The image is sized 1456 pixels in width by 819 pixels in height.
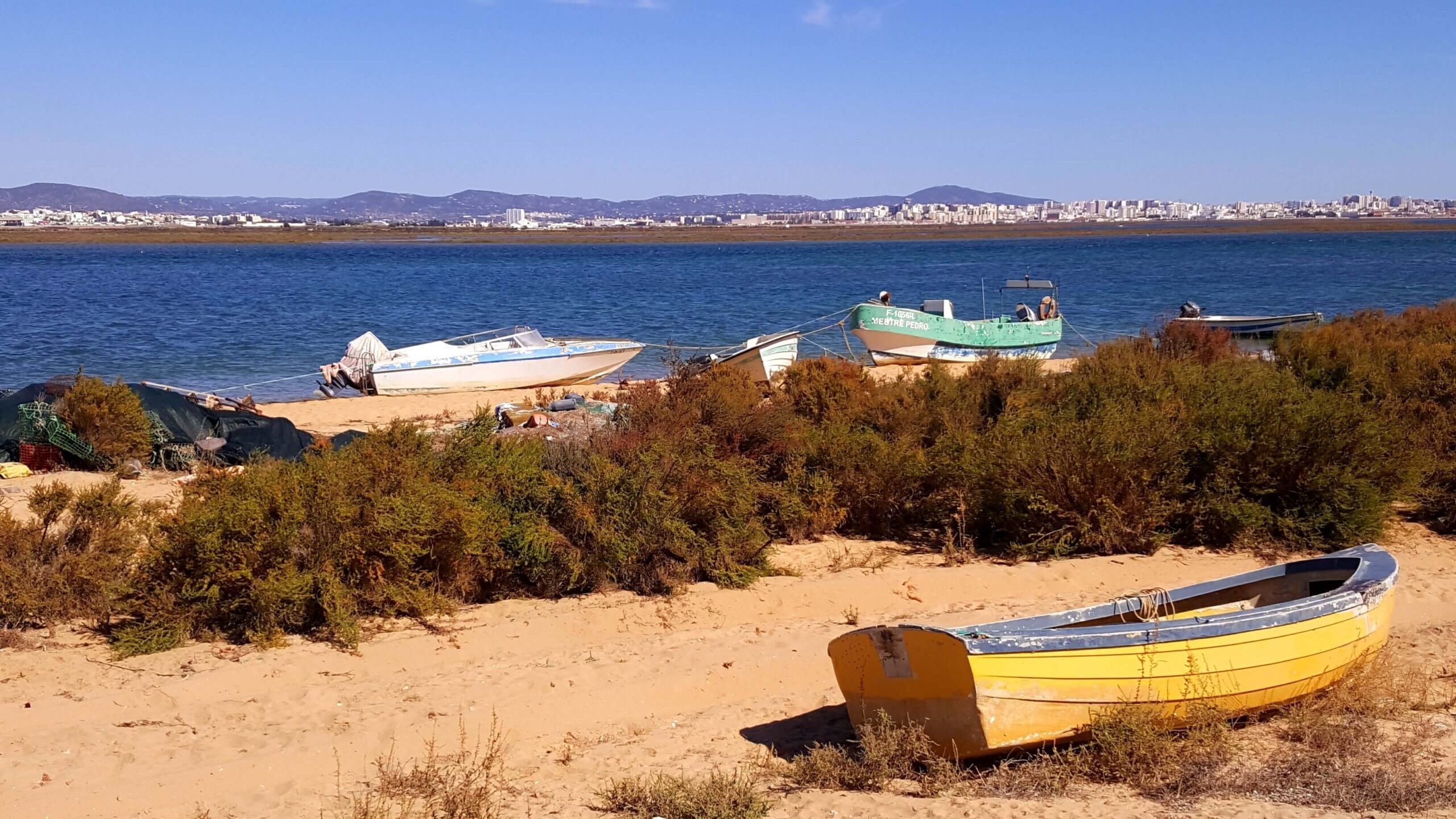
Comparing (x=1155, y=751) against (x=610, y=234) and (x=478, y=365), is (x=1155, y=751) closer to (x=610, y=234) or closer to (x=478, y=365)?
(x=478, y=365)

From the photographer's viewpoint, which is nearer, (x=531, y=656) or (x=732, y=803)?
(x=732, y=803)

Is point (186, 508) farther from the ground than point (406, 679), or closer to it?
farther from the ground

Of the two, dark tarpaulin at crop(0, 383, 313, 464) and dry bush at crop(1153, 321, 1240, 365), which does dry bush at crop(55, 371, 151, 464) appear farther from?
dry bush at crop(1153, 321, 1240, 365)

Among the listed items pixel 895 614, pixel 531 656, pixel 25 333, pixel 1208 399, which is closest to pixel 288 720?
pixel 531 656

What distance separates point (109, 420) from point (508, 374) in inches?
386

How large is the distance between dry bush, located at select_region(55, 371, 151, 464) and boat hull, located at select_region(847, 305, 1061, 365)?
14974 millimetres

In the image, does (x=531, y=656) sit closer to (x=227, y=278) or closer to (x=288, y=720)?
(x=288, y=720)

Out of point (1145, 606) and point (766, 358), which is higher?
point (766, 358)

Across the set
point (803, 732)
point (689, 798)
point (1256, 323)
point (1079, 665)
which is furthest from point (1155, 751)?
point (1256, 323)

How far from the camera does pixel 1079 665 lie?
6141 mm

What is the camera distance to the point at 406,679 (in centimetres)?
785

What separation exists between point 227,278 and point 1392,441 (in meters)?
64.8

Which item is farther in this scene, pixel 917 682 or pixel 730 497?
pixel 730 497

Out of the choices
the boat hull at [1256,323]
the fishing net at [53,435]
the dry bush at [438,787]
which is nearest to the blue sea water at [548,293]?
the boat hull at [1256,323]
